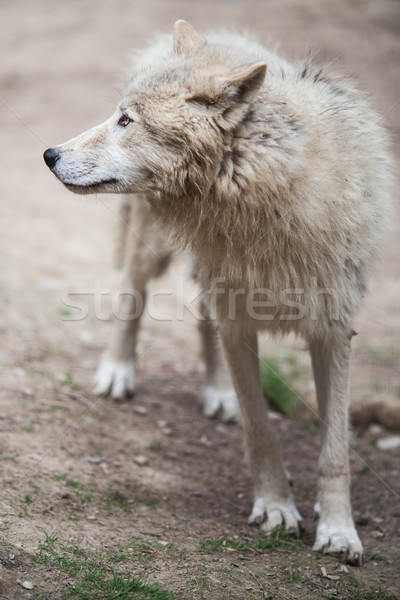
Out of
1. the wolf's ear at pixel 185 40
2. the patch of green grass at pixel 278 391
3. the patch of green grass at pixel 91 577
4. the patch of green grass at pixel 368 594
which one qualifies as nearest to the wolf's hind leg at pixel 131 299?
the patch of green grass at pixel 278 391

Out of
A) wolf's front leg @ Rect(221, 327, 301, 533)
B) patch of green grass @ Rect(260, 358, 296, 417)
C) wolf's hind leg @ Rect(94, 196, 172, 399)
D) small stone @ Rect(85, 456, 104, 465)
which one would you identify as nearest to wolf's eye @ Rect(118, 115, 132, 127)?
wolf's front leg @ Rect(221, 327, 301, 533)

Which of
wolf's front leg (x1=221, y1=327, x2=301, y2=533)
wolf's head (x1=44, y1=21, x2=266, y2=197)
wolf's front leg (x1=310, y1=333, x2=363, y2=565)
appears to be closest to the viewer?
wolf's head (x1=44, y1=21, x2=266, y2=197)

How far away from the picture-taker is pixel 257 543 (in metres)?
3.20

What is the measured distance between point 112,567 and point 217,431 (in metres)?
2.20

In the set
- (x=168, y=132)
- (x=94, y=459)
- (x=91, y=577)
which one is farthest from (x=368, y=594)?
(x=168, y=132)

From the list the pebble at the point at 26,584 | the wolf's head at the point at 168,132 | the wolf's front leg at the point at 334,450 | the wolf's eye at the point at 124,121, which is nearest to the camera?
the pebble at the point at 26,584

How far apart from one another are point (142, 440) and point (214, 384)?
929mm

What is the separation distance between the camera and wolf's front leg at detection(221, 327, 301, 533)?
3.50 metres

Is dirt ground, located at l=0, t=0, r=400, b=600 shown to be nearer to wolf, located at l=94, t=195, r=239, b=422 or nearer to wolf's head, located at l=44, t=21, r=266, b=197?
wolf, located at l=94, t=195, r=239, b=422

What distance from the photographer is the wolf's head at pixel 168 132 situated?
286cm

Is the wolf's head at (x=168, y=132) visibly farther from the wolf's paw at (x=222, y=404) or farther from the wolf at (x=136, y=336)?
the wolf's paw at (x=222, y=404)

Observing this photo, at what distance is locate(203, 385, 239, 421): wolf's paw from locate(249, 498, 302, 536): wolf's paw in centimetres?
144

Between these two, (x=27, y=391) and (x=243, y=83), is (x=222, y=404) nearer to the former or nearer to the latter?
(x=27, y=391)

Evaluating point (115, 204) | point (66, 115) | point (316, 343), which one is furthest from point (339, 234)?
point (66, 115)
